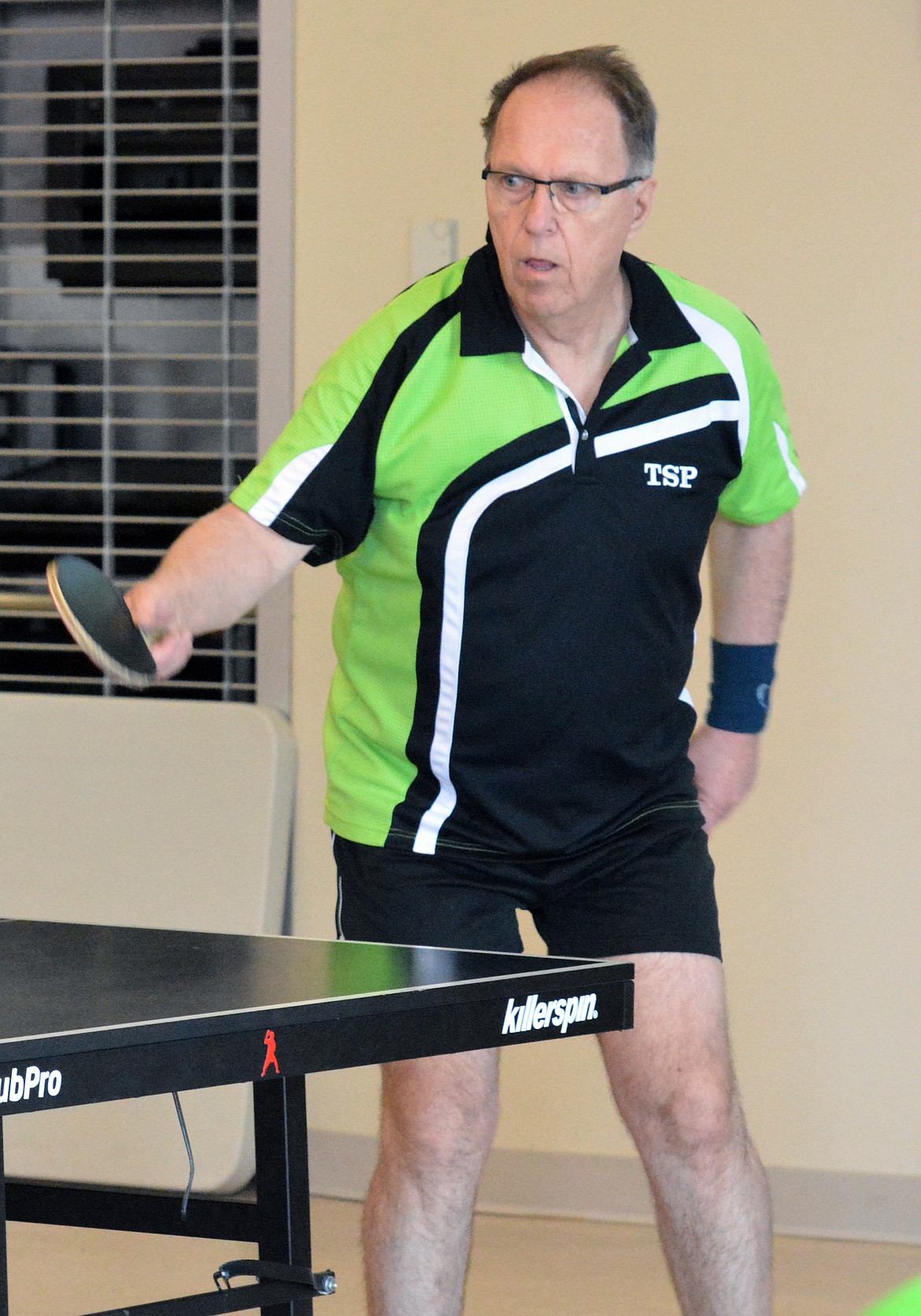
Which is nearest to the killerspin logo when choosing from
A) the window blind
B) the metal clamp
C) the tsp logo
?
the metal clamp

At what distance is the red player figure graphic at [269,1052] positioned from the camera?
152 centimetres

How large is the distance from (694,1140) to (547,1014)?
0.47 metres

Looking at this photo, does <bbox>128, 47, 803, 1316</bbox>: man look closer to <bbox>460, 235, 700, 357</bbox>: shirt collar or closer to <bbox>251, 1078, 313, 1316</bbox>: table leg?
<bbox>460, 235, 700, 357</bbox>: shirt collar

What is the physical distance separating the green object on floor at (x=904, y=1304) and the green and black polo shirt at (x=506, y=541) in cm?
160

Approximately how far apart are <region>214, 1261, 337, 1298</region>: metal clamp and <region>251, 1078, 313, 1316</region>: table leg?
1 cm

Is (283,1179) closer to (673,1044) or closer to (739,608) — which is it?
(673,1044)

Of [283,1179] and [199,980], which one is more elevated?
[199,980]

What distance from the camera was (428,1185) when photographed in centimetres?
212

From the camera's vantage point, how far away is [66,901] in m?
3.47

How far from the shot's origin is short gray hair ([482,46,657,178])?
6.96 ft

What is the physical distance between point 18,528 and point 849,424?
169cm

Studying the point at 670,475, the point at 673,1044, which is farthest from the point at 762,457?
the point at 673,1044

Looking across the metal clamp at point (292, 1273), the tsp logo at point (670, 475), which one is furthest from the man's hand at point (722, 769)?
the metal clamp at point (292, 1273)

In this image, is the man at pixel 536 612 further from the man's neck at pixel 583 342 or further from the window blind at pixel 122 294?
the window blind at pixel 122 294
